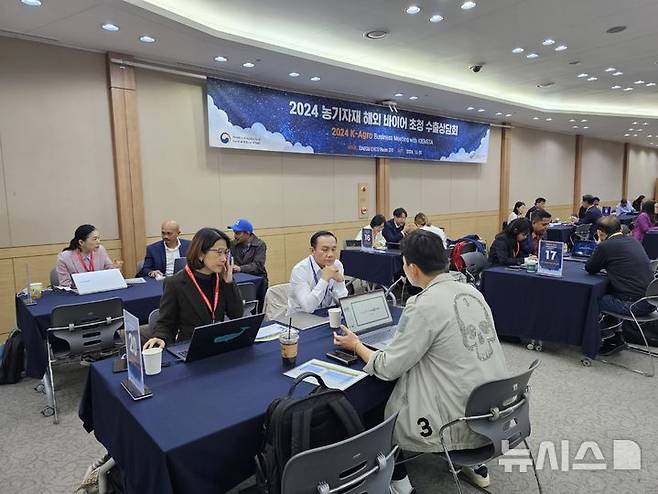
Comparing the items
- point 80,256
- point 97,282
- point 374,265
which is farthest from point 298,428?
point 374,265

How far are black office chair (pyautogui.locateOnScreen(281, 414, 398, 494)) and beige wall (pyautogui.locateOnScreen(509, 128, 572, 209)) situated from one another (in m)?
10.9

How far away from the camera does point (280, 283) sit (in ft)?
23.1

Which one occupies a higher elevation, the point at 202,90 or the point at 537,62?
the point at 537,62

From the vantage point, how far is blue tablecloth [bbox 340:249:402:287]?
224 inches

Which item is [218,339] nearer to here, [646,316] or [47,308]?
[47,308]

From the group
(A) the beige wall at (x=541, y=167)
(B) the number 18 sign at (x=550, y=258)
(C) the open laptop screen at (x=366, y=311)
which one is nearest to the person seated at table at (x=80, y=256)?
(C) the open laptop screen at (x=366, y=311)

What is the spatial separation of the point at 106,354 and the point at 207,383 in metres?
1.90

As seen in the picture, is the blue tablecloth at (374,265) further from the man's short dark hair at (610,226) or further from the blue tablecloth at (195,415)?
the blue tablecloth at (195,415)

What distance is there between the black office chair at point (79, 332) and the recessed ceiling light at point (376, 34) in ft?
13.3

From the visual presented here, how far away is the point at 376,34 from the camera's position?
5293 mm

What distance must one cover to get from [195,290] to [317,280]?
85cm

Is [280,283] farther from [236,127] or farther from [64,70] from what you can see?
[64,70]

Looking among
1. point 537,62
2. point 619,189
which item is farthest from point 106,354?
point 619,189

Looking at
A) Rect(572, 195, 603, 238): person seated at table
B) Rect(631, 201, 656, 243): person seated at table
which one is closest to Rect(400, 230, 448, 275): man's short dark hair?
Rect(631, 201, 656, 243): person seated at table
